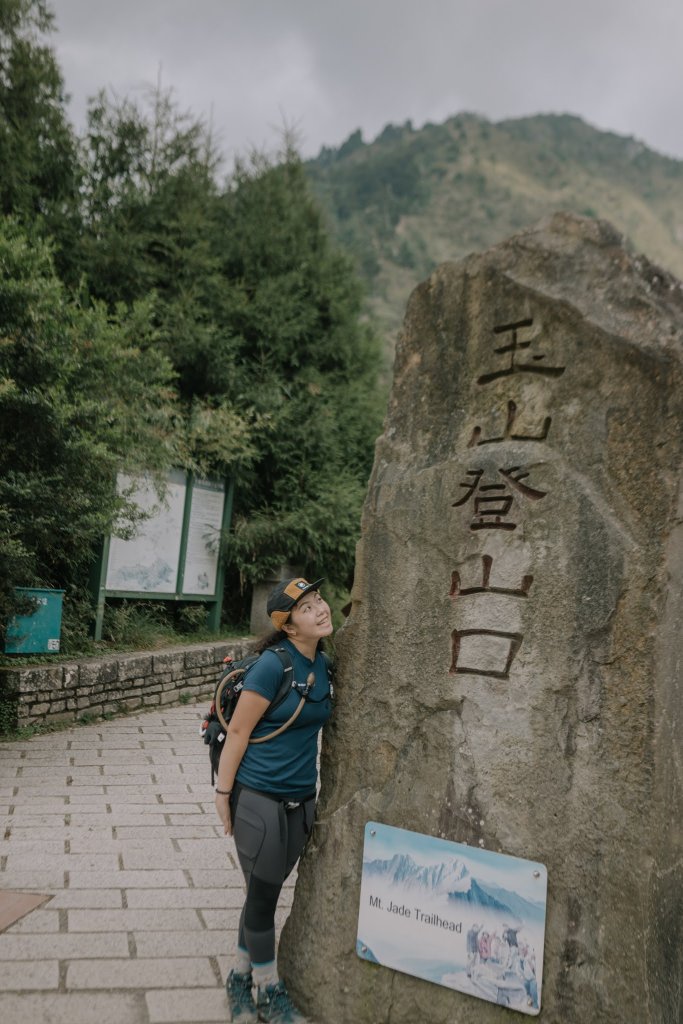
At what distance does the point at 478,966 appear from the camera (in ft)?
9.93

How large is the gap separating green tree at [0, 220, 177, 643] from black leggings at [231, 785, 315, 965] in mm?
4751

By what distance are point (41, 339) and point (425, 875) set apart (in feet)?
21.3

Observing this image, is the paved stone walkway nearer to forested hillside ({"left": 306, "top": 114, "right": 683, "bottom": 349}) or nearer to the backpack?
the backpack

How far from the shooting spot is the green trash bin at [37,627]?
26.6 ft

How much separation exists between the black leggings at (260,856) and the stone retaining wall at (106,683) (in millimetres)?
5272

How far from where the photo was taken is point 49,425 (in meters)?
8.06

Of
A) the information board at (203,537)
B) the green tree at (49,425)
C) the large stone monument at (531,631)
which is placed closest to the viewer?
the large stone monument at (531,631)

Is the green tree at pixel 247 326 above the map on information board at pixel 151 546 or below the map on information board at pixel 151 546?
above

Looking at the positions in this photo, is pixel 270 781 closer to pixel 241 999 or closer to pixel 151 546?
pixel 241 999

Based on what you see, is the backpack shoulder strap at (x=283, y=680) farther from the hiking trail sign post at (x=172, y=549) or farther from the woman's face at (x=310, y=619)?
the hiking trail sign post at (x=172, y=549)

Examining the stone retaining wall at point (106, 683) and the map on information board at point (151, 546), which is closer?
the stone retaining wall at point (106, 683)

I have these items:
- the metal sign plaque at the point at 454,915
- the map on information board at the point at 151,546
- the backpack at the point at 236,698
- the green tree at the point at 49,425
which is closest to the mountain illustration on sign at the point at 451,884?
the metal sign plaque at the point at 454,915

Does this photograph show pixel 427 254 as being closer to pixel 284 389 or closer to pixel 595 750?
pixel 284 389

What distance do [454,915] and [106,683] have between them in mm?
6482
